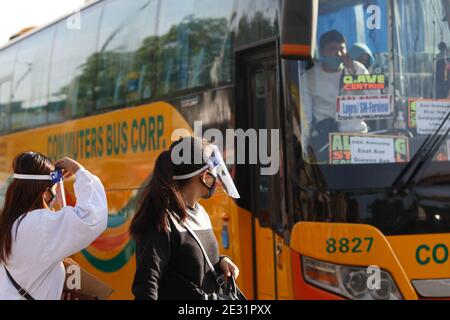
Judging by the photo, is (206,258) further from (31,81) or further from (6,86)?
(6,86)

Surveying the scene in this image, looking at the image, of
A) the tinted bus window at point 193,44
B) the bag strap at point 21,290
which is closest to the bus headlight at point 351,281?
the tinted bus window at point 193,44

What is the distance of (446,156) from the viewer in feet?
17.7

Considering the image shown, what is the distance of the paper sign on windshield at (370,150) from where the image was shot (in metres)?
5.45

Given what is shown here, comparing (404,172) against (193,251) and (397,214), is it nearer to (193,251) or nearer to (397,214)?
(397,214)

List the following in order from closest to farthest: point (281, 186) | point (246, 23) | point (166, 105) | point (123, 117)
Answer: point (281, 186), point (246, 23), point (166, 105), point (123, 117)

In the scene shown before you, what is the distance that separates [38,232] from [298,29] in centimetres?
220

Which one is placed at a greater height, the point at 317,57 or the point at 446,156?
the point at 317,57

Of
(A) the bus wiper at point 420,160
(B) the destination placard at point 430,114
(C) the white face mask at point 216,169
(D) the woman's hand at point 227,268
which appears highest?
(B) the destination placard at point 430,114

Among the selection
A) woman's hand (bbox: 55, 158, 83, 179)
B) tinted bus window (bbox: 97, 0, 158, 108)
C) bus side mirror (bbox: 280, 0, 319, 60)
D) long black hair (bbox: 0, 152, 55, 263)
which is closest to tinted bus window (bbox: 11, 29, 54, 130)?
tinted bus window (bbox: 97, 0, 158, 108)

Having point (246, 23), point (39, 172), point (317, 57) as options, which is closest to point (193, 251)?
point (39, 172)

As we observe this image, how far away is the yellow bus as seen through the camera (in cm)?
530

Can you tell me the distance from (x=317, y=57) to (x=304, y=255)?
1397mm

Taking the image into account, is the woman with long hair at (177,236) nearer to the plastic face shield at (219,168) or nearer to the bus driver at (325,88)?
the plastic face shield at (219,168)

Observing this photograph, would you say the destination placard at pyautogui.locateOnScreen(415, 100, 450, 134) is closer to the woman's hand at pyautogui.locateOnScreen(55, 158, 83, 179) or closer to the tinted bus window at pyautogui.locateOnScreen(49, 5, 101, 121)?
the woman's hand at pyautogui.locateOnScreen(55, 158, 83, 179)
